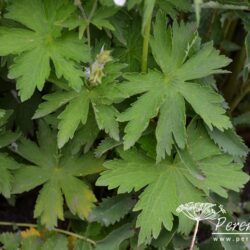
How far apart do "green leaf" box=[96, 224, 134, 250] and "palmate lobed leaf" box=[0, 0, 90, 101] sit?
453mm

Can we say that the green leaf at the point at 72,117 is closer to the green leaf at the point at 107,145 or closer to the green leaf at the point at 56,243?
the green leaf at the point at 107,145

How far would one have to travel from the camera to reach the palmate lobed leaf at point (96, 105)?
131 centimetres

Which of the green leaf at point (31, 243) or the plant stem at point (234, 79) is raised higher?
the plant stem at point (234, 79)

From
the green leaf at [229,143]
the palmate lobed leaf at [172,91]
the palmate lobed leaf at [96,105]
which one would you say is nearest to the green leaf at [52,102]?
the palmate lobed leaf at [96,105]

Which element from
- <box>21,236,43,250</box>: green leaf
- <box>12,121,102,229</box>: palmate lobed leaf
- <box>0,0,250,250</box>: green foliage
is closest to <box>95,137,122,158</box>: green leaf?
<box>0,0,250,250</box>: green foliage

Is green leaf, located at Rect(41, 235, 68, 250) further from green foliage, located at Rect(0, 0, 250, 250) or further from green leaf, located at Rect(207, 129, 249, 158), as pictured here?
green leaf, located at Rect(207, 129, 249, 158)

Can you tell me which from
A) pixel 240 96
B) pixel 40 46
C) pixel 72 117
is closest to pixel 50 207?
pixel 72 117

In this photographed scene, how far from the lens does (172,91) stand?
4.32 feet

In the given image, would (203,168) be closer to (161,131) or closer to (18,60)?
(161,131)

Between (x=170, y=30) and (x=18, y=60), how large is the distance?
373mm

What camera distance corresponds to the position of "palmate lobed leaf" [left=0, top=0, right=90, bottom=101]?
1275 millimetres

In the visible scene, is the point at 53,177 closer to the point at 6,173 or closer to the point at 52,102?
the point at 6,173

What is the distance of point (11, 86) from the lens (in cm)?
175

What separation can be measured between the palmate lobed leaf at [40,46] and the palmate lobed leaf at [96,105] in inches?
2.2
